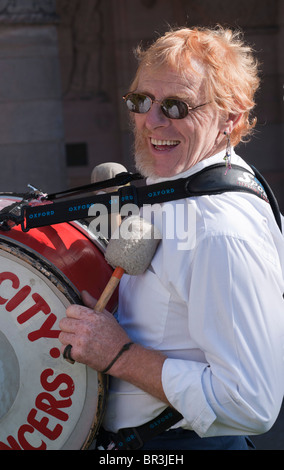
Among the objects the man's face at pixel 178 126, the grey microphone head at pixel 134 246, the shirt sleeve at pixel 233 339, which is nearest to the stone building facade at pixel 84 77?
the man's face at pixel 178 126

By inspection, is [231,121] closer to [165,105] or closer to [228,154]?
[228,154]

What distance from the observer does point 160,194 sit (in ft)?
5.80

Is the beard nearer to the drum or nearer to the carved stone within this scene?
the drum

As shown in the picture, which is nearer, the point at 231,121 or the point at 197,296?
the point at 197,296

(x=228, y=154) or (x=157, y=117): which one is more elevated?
(x=157, y=117)

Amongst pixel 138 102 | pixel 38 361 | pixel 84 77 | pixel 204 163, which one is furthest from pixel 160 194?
pixel 84 77

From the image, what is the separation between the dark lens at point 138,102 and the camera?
5.89ft

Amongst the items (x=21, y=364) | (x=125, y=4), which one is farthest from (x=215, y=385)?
(x=125, y=4)

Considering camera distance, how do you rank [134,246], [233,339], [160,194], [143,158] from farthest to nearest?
[143,158], [160,194], [134,246], [233,339]

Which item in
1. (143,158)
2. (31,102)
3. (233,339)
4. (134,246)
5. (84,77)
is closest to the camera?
(233,339)

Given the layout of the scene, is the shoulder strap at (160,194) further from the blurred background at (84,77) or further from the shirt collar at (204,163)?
the blurred background at (84,77)

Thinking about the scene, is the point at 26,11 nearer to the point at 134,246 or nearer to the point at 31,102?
the point at 31,102

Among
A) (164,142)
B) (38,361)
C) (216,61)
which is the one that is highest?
(216,61)

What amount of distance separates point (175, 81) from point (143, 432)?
3.02 ft
